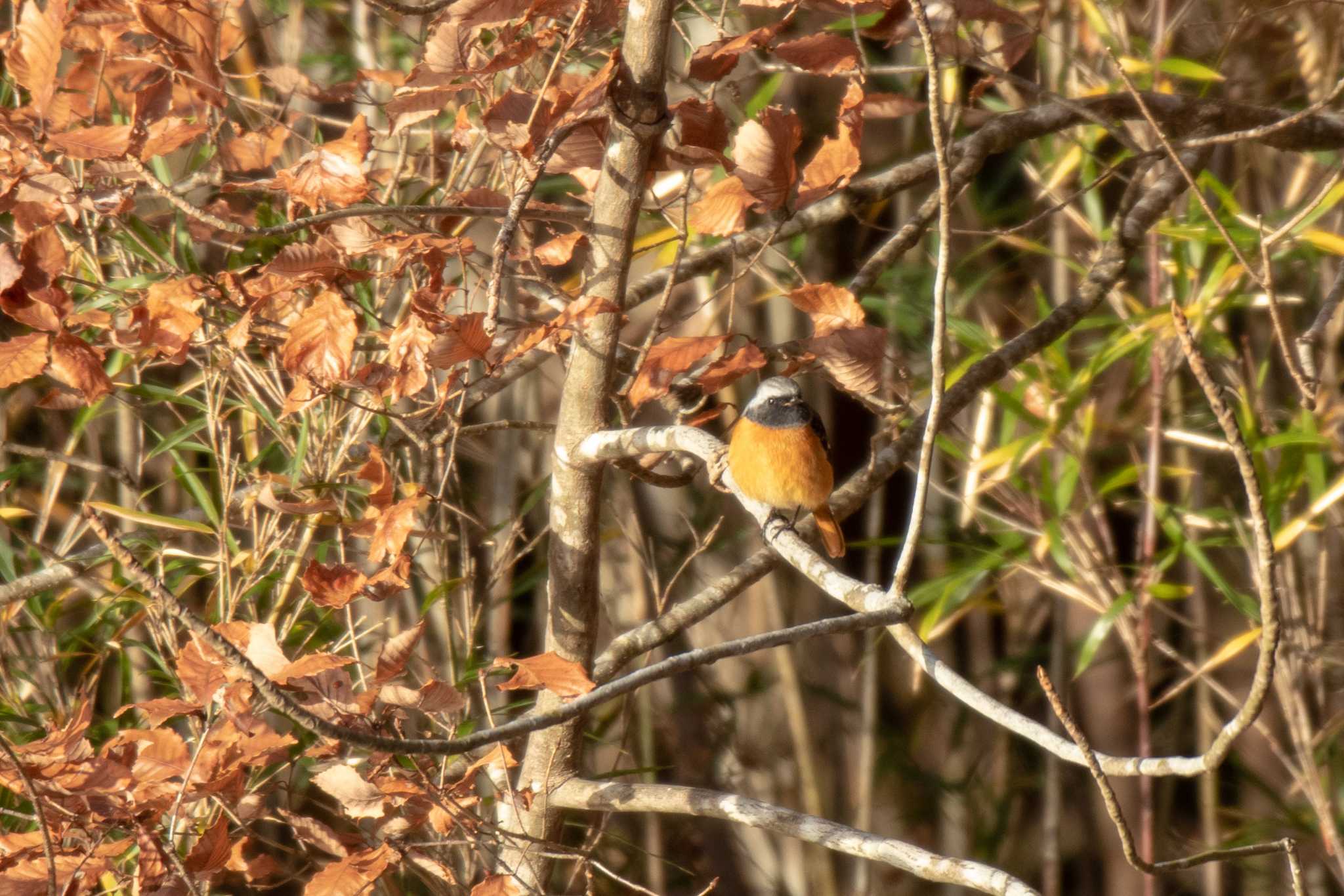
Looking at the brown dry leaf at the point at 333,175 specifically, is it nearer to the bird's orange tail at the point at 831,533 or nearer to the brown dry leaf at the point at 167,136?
the brown dry leaf at the point at 167,136

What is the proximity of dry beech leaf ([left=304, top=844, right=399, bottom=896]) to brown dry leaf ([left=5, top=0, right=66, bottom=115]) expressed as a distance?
1.09 m

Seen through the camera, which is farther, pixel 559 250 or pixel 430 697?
pixel 559 250

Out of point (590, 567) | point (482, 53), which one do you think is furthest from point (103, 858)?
point (482, 53)

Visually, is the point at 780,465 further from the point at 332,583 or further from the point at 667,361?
the point at 332,583

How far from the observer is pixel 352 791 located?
5.36 ft

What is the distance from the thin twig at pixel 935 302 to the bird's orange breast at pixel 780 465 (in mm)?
1084

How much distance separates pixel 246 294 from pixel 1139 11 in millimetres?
3475

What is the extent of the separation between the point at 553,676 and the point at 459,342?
0.45 metres

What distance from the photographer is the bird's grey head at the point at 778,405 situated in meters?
2.57

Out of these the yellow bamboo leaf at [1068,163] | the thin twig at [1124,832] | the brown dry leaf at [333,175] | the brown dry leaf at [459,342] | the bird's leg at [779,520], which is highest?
the yellow bamboo leaf at [1068,163]

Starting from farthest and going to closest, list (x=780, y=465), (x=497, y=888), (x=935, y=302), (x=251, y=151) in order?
(x=780, y=465), (x=251, y=151), (x=497, y=888), (x=935, y=302)

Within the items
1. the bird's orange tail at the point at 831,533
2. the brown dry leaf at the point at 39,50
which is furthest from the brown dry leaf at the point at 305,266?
the bird's orange tail at the point at 831,533

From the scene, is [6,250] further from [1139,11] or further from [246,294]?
[1139,11]

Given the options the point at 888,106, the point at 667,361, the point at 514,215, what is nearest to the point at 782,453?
the point at 888,106
